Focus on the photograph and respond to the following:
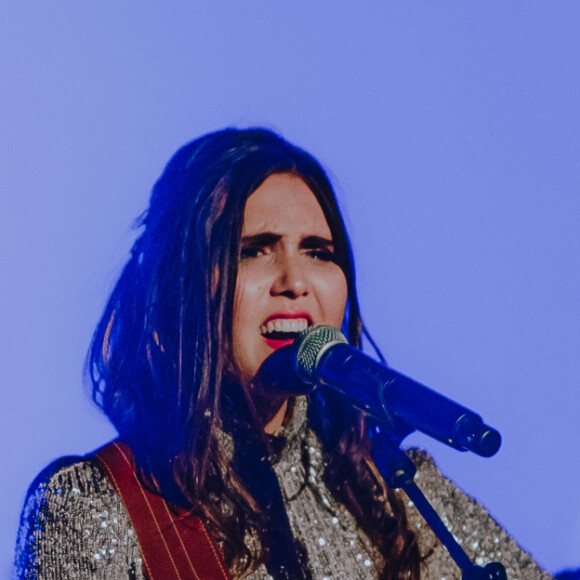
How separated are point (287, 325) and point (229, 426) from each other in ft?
0.86

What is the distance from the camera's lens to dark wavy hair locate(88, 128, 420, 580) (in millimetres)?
1555

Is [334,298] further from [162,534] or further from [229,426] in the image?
[162,534]

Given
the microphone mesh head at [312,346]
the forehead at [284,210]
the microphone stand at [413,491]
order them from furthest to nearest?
the forehead at [284,210] → the microphone mesh head at [312,346] → the microphone stand at [413,491]

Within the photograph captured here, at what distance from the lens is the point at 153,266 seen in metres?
1.69

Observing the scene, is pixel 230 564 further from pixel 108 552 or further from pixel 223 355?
pixel 223 355

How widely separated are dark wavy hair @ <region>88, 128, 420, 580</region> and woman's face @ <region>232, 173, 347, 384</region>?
0.08ft

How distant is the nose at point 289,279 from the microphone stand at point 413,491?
0.39 meters

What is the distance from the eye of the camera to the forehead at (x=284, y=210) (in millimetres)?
1624

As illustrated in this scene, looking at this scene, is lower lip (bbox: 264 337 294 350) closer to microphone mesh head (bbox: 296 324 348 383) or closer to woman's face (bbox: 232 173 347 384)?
woman's face (bbox: 232 173 347 384)

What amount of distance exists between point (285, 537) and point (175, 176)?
74 cm

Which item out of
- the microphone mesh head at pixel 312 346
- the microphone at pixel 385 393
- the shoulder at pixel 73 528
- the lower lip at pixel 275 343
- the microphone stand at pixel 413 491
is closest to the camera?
the microphone at pixel 385 393

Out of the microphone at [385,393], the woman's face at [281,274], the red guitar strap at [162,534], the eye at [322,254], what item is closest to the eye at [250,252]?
the woman's face at [281,274]

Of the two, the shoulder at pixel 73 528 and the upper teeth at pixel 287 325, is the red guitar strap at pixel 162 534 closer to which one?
the shoulder at pixel 73 528

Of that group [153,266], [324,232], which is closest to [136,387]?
[153,266]
